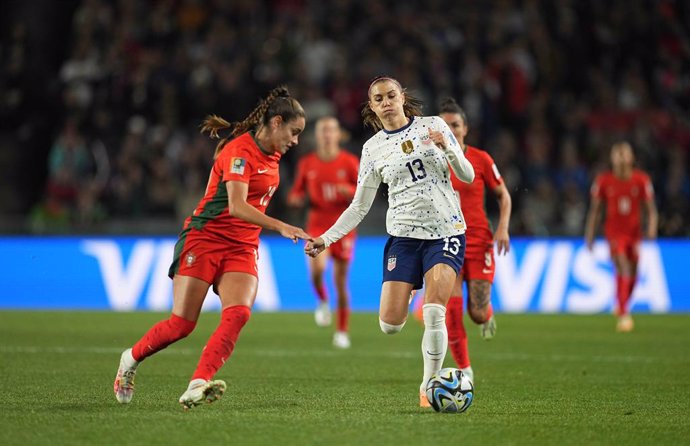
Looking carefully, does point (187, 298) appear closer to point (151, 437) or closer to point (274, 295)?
point (151, 437)

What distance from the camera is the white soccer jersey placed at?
26.8 feet

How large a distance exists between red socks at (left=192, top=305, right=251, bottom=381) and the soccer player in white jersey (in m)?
0.69

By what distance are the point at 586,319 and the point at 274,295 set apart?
5.02 m

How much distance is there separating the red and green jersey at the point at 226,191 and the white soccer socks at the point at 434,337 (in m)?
1.32

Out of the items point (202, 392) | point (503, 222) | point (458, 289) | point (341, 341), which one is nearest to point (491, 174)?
point (503, 222)

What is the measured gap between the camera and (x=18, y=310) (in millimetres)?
18438

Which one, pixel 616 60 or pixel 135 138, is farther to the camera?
pixel 616 60

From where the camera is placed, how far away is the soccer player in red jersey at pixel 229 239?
7727 mm

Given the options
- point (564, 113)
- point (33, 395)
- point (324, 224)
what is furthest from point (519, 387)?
point (564, 113)

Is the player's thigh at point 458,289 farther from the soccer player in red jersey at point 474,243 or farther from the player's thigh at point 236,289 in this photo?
the player's thigh at point 236,289

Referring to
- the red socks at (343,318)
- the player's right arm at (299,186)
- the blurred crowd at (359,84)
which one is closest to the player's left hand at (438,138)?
the red socks at (343,318)

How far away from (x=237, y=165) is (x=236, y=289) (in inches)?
32.9

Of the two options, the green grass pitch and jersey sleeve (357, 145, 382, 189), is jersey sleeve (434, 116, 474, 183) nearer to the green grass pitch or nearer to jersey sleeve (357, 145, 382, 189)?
jersey sleeve (357, 145, 382, 189)

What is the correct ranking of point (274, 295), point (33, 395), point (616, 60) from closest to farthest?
point (33, 395), point (274, 295), point (616, 60)
